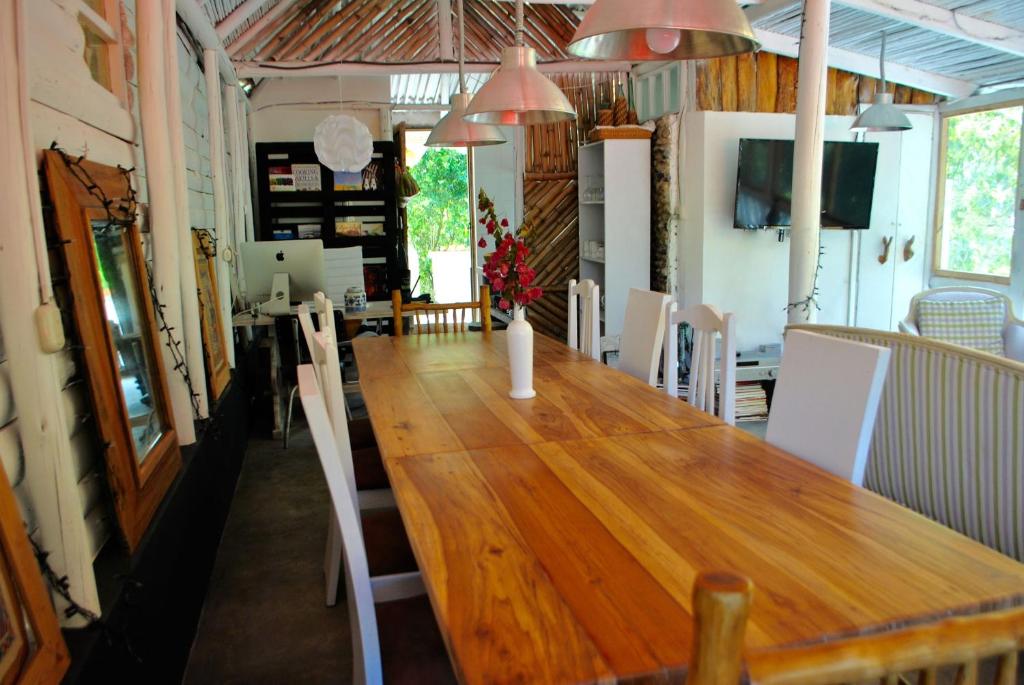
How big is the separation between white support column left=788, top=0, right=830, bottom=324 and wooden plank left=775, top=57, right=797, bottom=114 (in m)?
2.19

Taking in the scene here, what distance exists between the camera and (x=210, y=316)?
13.4 feet

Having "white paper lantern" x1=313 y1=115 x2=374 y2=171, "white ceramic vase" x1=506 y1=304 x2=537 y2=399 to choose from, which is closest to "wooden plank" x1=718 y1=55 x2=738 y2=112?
"white paper lantern" x1=313 y1=115 x2=374 y2=171

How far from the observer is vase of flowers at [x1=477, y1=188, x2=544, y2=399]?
2.39m

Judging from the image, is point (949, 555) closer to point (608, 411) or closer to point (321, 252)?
point (608, 411)

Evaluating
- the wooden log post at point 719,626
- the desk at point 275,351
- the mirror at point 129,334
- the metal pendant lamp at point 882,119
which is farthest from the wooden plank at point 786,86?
the wooden log post at point 719,626

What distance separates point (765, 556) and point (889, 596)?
0.21m

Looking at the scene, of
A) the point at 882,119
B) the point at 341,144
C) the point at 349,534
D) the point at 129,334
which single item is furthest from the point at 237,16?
the point at 349,534

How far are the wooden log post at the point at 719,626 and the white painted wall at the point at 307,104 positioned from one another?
25.2 feet

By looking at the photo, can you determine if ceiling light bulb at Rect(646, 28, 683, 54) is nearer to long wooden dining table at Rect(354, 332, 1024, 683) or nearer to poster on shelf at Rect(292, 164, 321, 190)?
long wooden dining table at Rect(354, 332, 1024, 683)

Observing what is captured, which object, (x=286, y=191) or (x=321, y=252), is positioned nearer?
(x=321, y=252)

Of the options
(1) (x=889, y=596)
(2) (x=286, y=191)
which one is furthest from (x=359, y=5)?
(1) (x=889, y=596)

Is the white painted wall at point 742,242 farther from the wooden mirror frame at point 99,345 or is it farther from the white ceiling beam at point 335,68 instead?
the wooden mirror frame at point 99,345

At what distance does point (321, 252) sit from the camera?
17.2ft

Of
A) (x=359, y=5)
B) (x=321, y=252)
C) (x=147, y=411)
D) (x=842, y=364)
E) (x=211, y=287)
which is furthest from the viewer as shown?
(x=359, y=5)
